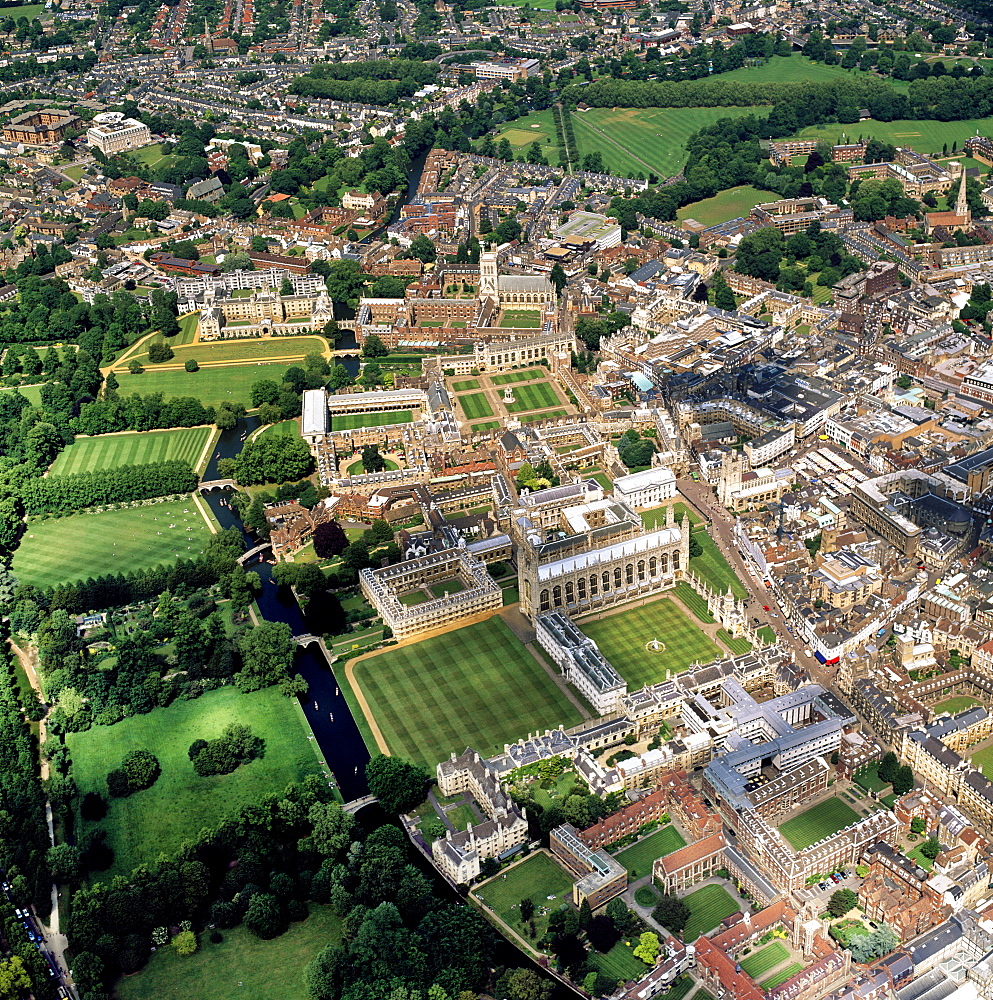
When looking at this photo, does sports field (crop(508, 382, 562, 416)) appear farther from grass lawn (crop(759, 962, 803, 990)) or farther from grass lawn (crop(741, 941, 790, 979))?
grass lawn (crop(759, 962, 803, 990))

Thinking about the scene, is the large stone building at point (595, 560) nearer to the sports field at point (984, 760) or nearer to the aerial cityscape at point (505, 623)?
the aerial cityscape at point (505, 623)

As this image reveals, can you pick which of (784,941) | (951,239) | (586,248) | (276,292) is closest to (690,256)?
(586,248)

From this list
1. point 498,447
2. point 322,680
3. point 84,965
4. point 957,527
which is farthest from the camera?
point 498,447

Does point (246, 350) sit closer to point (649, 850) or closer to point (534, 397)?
point (534, 397)

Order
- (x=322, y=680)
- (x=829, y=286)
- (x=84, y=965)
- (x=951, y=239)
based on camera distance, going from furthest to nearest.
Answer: (x=951, y=239) → (x=829, y=286) → (x=322, y=680) → (x=84, y=965)

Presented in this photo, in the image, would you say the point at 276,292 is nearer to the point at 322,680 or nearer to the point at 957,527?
the point at 322,680

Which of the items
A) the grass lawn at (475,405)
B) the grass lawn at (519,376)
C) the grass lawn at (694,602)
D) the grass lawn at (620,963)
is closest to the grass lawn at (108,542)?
the grass lawn at (475,405)
